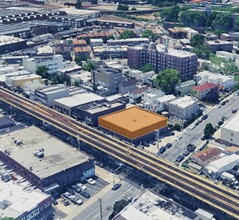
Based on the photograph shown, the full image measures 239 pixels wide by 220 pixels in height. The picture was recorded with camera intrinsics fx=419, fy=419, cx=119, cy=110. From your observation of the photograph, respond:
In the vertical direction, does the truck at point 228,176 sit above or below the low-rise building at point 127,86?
below

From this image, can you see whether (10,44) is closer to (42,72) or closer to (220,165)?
(42,72)

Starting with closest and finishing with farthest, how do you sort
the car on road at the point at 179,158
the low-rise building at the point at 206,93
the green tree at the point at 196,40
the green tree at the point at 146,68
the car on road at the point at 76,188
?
the car on road at the point at 76,188, the car on road at the point at 179,158, the low-rise building at the point at 206,93, the green tree at the point at 146,68, the green tree at the point at 196,40

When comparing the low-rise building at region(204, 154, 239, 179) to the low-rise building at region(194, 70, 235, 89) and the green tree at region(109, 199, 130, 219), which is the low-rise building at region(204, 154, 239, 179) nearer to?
the green tree at region(109, 199, 130, 219)

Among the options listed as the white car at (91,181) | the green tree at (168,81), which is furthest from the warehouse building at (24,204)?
the green tree at (168,81)

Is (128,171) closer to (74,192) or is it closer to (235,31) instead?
(74,192)

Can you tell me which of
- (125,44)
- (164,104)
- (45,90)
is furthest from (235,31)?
(45,90)

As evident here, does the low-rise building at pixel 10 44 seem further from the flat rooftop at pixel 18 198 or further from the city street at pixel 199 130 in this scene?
the flat rooftop at pixel 18 198

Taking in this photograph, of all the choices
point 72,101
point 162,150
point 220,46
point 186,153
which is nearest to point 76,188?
point 162,150
